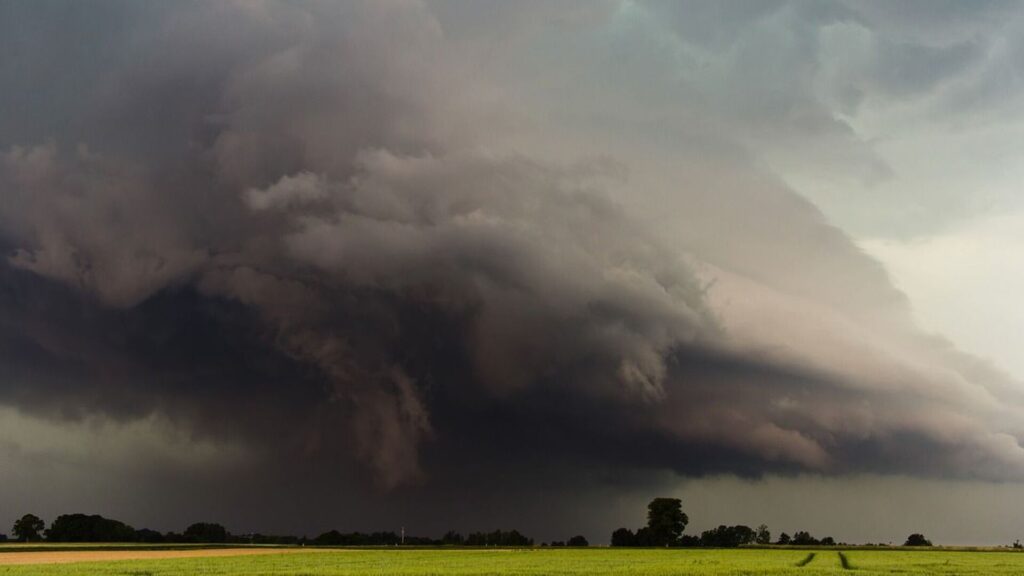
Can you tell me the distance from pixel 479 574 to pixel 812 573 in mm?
26729

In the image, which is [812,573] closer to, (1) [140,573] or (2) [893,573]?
(2) [893,573]

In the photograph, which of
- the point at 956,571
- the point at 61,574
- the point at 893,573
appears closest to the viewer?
the point at 61,574

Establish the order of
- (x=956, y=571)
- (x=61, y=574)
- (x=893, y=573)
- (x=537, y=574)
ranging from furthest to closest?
(x=956, y=571), (x=893, y=573), (x=537, y=574), (x=61, y=574)

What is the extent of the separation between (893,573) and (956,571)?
10877 mm

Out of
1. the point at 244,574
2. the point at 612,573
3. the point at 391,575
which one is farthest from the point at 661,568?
the point at 244,574

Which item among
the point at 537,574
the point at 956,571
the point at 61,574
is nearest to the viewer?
the point at 61,574

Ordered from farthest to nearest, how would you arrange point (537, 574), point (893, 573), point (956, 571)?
point (956, 571)
point (893, 573)
point (537, 574)

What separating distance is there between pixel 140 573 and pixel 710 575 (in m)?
42.0

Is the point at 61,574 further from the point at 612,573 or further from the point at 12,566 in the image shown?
the point at 612,573

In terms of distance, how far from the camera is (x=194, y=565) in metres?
72.1

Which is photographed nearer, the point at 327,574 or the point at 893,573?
the point at 327,574

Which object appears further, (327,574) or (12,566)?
(12,566)

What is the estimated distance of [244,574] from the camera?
59438mm

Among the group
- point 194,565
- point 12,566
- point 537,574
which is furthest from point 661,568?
point 12,566
